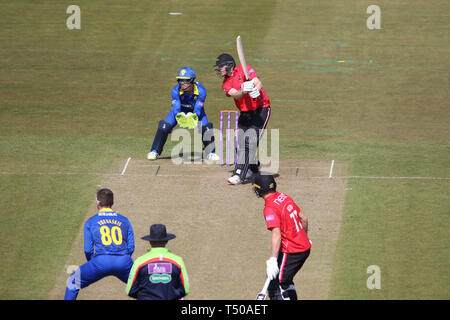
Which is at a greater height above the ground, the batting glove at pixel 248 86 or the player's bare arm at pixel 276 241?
the batting glove at pixel 248 86

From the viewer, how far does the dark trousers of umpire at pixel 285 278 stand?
37.4 feet

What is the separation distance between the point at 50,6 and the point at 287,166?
14.6 metres

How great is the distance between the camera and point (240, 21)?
2766 centimetres

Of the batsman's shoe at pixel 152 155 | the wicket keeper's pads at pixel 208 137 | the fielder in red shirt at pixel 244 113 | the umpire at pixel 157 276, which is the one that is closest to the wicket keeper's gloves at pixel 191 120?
the wicket keeper's pads at pixel 208 137

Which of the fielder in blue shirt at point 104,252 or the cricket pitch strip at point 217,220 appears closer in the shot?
the fielder in blue shirt at point 104,252

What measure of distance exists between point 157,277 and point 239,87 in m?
6.75

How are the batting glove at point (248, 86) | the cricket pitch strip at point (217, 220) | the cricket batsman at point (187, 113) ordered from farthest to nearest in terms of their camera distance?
the cricket batsman at point (187, 113) < the batting glove at point (248, 86) < the cricket pitch strip at point (217, 220)

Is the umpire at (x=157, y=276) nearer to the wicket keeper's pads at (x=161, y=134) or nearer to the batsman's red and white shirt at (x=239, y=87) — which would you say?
the batsman's red and white shirt at (x=239, y=87)

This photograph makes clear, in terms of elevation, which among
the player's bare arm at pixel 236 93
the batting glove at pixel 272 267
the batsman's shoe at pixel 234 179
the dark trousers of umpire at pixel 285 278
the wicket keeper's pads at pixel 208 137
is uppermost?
the player's bare arm at pixel 236 93

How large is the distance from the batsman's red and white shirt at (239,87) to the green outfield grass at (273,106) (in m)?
2.14

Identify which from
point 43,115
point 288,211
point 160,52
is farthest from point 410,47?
point 288,211

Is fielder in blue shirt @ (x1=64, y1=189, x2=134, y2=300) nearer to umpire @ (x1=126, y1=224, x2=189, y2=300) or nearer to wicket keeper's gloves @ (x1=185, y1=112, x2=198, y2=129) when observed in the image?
umpire @ (x1=126, y1=224, x2=189, y2=300)

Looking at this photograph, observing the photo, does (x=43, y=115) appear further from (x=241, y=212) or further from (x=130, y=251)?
(x=130, y=251)

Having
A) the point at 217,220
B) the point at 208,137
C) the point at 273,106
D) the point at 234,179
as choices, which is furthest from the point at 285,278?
the point at 273,106
